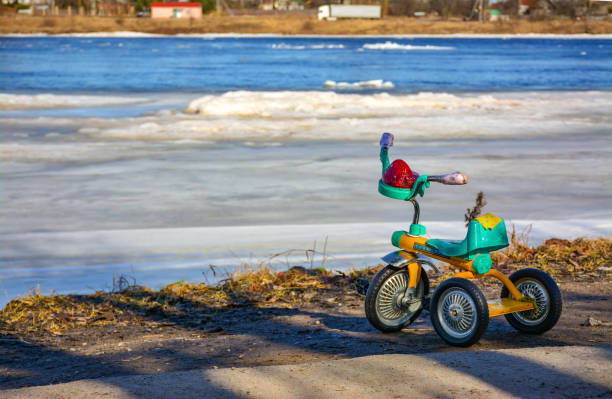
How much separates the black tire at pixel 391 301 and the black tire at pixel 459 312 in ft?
0.89

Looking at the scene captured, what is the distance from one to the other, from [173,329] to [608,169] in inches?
320

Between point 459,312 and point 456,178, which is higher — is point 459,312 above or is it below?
below

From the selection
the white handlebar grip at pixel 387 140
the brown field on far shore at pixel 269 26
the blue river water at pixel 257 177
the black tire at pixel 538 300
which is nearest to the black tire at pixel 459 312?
the black tire at pixel 538 300

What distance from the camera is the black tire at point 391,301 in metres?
3.99

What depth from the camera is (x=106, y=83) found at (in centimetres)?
3162

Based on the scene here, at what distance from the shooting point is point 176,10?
12950cm

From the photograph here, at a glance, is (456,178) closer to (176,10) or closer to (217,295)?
(217,295)

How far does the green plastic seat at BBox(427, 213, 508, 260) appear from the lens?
3.65 metres

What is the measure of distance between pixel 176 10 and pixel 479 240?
13174 centimetres

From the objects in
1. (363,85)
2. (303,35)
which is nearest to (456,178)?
(363,85)

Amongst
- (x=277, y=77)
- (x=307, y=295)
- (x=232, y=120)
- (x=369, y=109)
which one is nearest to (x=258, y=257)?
(x=307, y=295)

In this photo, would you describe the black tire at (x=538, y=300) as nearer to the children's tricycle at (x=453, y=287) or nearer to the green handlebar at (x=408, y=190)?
the children's tricycle at (x=453, y=287)

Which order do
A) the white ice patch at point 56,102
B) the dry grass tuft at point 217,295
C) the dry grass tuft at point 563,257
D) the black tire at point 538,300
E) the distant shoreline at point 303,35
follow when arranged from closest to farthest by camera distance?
the black tire at point 538,300
the dry grass tuft at point 217,295
the dry grass tuft at point 563,257
the white ice patch at point 56,102
the distant shoreline at point 303,35

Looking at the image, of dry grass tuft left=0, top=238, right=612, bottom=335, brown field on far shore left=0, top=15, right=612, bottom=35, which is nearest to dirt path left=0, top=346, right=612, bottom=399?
dry grass tuft left=0, top=238, right=612, bottom=335
